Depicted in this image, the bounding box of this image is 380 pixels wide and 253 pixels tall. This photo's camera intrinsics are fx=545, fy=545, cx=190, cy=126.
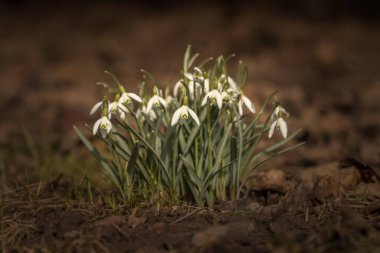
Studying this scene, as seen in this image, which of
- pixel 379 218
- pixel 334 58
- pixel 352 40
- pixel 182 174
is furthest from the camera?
pixel 352 40

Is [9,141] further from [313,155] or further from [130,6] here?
[130,6]

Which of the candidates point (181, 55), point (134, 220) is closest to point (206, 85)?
point (134, 220)

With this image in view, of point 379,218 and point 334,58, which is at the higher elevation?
point 334,58

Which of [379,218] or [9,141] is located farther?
[9,141]

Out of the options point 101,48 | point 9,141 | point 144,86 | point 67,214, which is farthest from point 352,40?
point 67,214

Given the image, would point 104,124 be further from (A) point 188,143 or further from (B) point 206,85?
(B) point 206,85

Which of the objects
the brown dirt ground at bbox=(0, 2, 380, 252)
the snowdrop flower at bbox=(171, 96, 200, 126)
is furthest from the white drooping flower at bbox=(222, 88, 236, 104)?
the brown dirt ground at bbox=(0, 2, 380, 252)

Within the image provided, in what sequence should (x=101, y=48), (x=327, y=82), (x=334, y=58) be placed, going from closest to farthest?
(x=327, y=82) → (x=334, y=58) → (x=101, y=48)

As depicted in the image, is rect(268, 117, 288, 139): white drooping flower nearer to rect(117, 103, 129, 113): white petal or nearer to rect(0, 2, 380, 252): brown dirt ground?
rect(0, 2, 380, 252): brown dirt ground
